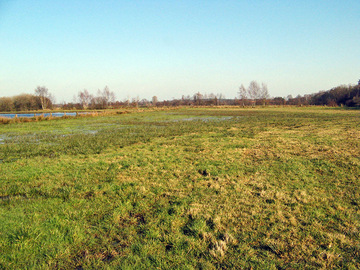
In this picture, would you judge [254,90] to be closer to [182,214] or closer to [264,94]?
[264,94]

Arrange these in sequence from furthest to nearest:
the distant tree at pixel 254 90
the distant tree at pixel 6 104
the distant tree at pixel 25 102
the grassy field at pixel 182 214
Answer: the distant tree at pixel 254 90
the distant tree at pixel 25 102
the distant tree at pixel 6 104
the grassy field at pixel 182 214

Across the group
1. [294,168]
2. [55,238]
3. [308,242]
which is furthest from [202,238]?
[294,168]

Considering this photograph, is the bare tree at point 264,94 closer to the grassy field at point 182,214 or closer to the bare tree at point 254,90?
the bare tree at point 254,90

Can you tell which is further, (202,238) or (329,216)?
(329,216)

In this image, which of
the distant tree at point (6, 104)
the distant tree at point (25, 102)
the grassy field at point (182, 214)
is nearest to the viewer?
the grassy field at point (182, 214)

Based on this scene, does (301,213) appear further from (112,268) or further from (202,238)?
(112,268)

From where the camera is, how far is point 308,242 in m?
3.46

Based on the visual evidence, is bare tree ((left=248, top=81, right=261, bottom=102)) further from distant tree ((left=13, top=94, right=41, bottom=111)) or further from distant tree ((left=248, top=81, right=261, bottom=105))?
distant tree ((left=13, top=94, right=41, bottom=111))

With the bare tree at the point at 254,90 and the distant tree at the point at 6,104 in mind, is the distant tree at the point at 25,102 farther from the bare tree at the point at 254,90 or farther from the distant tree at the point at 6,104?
the bare tree at the point at 254,90

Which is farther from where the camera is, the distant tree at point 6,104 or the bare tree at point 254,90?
the bare tree at point 254,90

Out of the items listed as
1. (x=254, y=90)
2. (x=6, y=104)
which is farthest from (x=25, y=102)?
(x=254, y=90)

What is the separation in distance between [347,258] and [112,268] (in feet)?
10.9

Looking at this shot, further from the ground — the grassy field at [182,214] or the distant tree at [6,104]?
the distant tree at [6,104]

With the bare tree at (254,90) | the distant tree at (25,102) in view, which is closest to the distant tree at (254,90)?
the bare tree at (254,90)
